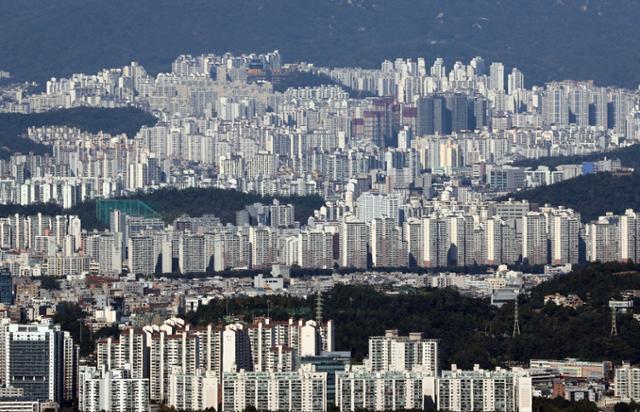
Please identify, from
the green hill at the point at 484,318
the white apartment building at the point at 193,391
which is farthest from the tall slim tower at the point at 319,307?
the white apartment building at the point at 193,391

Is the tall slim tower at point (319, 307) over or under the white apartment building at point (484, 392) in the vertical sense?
over

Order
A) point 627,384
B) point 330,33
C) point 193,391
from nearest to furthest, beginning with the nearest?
point 193,391 → point 627,384 → point 330,33

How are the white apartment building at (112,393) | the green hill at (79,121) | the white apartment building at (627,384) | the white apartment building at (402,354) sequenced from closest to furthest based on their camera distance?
the white apartment building at (112,393)
the white apartment building at (627,384)
the white apartment building at (402,354)
the green hill at (79,121)

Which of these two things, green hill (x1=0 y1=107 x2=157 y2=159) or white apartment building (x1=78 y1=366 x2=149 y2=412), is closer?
white apartment building (x1=78 y1=366 x2=149 y2=412)

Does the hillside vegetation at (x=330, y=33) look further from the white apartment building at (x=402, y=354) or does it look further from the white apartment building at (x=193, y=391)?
the white apartment building at (x=193, y=391)

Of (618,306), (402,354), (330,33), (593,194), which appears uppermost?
(330,33)

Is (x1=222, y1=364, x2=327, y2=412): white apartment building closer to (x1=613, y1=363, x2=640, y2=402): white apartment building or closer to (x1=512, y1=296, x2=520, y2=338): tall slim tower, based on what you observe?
(x1=613, y1=363, x2=640, y2=402): white apartment building

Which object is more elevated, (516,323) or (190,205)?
(190,205)

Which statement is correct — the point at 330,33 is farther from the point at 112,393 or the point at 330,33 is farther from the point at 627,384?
the point at 112,393

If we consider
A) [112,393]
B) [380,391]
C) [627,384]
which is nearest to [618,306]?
[627,384]

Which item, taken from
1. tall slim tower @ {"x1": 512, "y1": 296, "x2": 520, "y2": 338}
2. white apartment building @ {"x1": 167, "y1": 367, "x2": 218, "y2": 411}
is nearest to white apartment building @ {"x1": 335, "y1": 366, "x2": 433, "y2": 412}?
white apartment building @ {"x1": 167, "y1": 367, "x2": 218, "y2": 411}

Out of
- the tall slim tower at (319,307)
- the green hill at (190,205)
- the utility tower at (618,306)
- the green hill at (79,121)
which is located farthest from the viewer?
the green hill at (79,121)

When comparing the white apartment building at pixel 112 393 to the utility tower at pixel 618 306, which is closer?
the white apartment building at pixel 112 393
